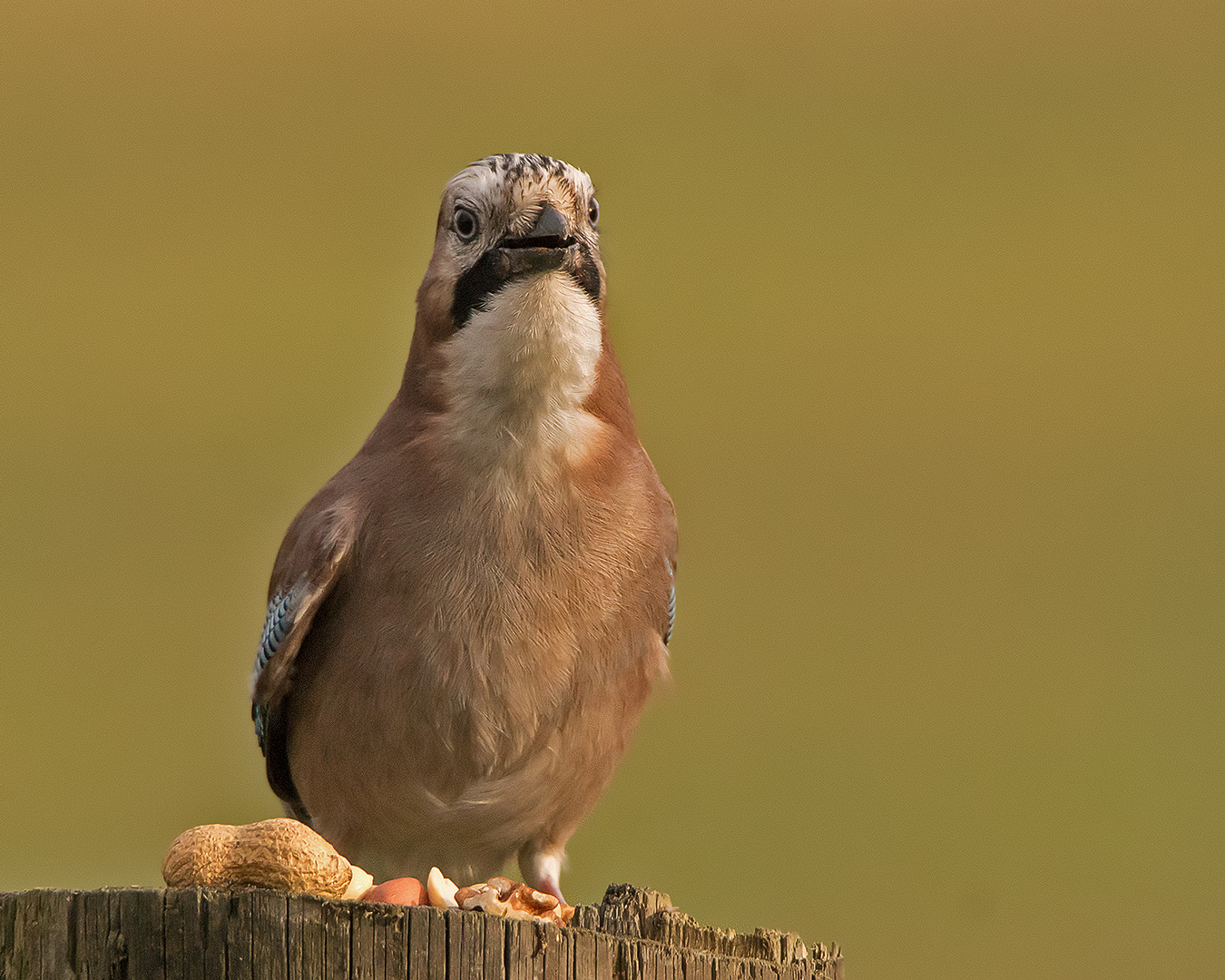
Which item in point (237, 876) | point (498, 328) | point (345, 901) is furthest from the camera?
point (498, 328)

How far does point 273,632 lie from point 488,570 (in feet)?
3.48

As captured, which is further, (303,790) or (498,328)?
(303,790)

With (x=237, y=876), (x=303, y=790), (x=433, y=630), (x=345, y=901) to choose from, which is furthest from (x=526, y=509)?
(x=345, y=901)

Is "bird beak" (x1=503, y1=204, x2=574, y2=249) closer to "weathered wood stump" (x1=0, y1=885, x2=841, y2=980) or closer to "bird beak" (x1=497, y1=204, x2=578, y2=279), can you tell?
"bird beak" (x1=497, y1=204, x2=578, y2=279)

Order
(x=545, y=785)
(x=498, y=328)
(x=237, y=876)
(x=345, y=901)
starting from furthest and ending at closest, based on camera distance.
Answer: (x=545, y=785)
(x=498, y=328)
(x=237, y=876)
(x=345, y=901)

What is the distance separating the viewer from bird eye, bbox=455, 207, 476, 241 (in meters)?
5.45

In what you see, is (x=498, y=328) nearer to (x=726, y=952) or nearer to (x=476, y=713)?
(x=476, y=713)

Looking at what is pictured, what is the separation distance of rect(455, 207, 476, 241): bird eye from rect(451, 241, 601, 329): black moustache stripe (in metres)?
0.12

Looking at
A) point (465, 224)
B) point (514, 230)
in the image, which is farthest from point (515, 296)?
point (465, 224)

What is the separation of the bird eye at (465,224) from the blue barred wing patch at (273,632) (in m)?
1.56

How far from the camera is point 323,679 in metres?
5.96

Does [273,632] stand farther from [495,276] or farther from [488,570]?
[495,276]

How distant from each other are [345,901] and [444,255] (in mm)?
2940

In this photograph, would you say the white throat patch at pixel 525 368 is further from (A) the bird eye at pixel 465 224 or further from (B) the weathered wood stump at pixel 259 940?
(B) the weathered wood stump at pixel 259 940
